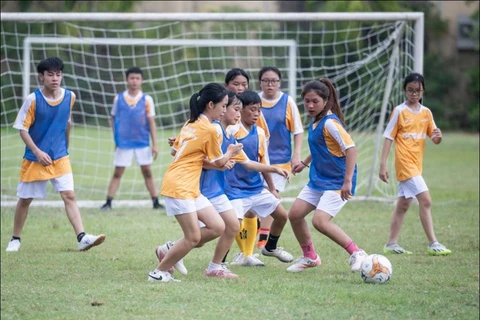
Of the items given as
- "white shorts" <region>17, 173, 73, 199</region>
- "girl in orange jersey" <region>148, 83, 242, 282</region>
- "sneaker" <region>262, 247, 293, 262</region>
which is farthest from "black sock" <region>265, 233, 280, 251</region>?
"white shorts" <region>17, 173, 73, 199</region>

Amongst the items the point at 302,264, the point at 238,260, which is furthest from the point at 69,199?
the point at 302,264

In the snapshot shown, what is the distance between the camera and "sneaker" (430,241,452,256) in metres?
8.40

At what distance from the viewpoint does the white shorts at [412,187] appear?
8556mm

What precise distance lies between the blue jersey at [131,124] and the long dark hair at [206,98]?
18.0ft

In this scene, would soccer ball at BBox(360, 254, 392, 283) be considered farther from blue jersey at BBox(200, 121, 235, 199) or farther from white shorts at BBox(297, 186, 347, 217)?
blue jersey at BBox(200, 121, 235, 199)

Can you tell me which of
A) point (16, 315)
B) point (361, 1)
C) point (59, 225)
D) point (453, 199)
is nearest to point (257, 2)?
point (361, 1)

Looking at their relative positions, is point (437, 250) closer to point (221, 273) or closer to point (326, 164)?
point (326, 164)

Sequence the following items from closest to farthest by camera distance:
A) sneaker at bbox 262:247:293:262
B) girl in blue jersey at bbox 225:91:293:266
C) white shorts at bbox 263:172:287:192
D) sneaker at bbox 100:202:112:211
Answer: girl in blue jersey at bbox 225:91:293:266, sneaker at bbox 262:247:293:262, white shorts at bbox 263:172:287:192, sneaker at bbox 100:202:112:211

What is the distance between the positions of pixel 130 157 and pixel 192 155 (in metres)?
5.48

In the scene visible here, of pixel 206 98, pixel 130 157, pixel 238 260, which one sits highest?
pixel 206 98

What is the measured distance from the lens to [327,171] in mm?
7312

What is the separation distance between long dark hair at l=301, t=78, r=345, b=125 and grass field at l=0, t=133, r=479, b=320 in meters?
1.33

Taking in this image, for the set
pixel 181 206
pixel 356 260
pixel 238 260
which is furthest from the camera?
pixel 238 260

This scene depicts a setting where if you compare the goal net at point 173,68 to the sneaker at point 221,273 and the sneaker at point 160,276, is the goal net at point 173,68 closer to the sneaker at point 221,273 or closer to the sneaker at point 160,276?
the sneaker at point 221,273
